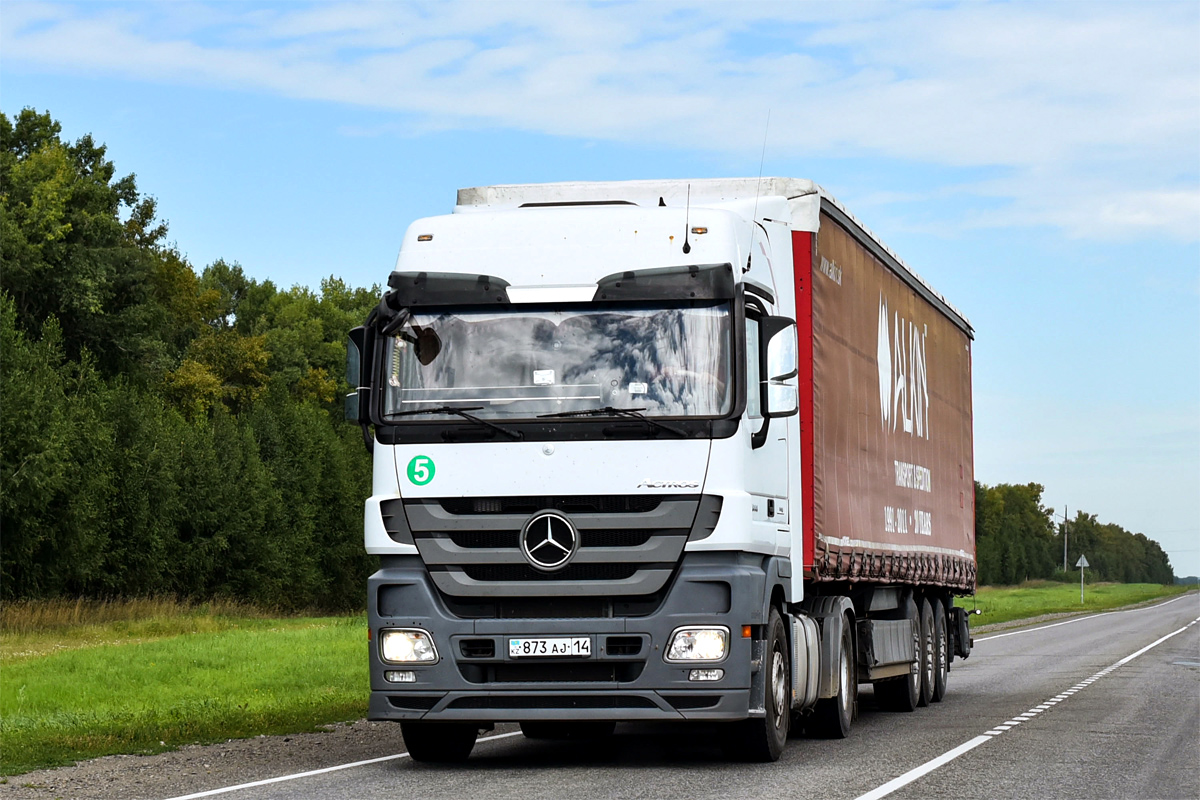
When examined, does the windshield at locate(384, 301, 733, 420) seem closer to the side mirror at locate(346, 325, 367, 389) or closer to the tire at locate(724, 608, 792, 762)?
the side mirror at locate(346, 325, 367, 389)

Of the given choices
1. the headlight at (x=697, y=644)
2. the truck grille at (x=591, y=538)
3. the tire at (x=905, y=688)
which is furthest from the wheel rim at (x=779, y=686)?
the tire at (x=905, y=688)

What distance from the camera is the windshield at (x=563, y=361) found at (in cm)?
1088

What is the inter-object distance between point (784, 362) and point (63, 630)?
3240cm

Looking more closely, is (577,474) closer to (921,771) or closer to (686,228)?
(686,228)

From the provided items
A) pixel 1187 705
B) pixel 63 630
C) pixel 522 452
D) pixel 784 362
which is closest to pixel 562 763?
pixel 522 452

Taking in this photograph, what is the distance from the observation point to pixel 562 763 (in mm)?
12031

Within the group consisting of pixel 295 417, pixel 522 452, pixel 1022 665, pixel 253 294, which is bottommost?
pixel 1022 665

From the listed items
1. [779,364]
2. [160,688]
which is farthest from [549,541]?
[160,688]

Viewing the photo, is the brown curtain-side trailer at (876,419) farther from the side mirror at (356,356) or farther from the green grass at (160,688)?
the green grass at (160,688)

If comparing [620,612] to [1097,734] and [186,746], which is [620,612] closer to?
[186,746]

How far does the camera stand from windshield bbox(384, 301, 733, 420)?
35.7 feet

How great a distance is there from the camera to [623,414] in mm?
10805

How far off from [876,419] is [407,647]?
6538mm

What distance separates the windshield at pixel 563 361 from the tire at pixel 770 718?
1826mm
